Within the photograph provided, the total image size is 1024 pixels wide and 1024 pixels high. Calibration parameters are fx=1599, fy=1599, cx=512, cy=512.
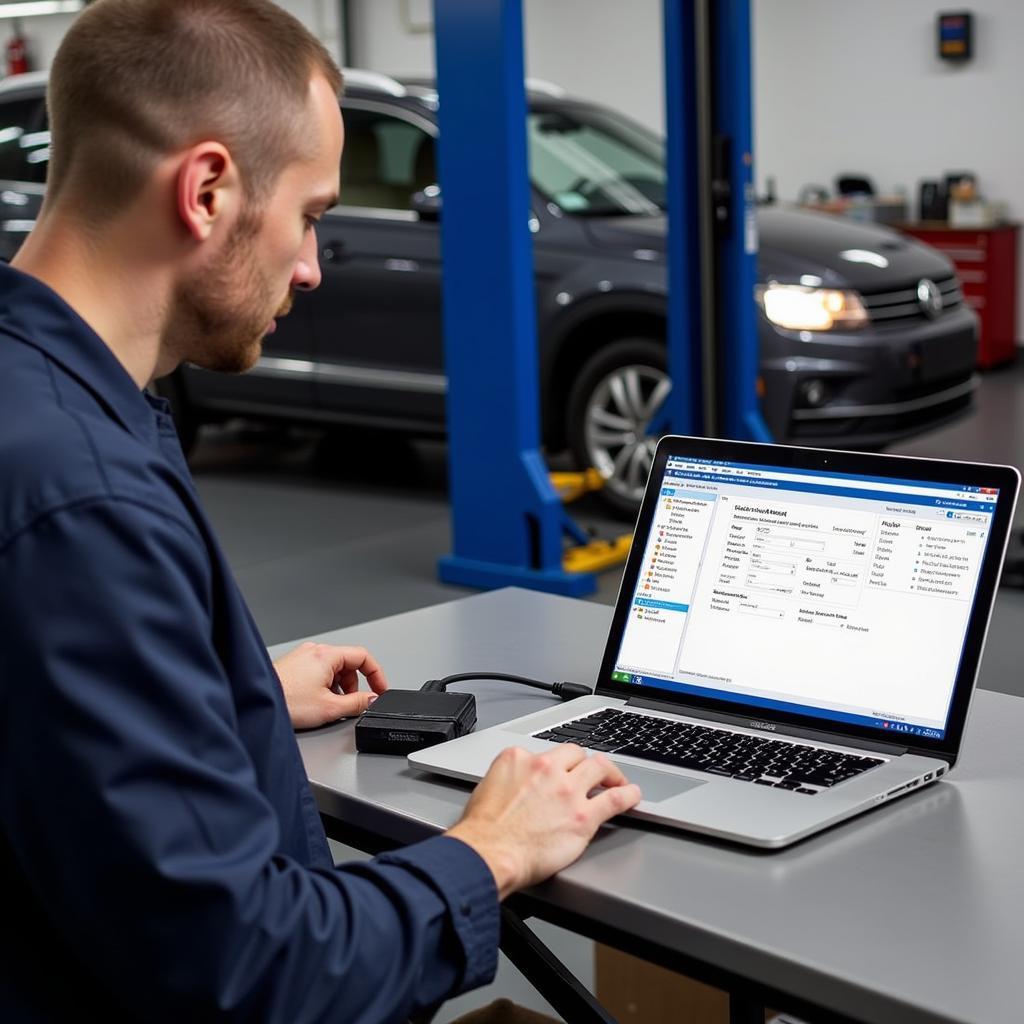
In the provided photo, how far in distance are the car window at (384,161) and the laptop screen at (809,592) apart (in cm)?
484

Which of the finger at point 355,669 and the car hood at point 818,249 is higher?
the car hood at point 818,249

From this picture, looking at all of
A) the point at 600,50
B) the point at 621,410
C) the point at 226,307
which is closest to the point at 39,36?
the point at 600,50

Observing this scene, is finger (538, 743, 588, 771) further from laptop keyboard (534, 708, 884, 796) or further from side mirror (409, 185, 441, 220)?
side mirror (409, 185, 441, 220)

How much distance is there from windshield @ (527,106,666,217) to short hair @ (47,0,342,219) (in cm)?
502

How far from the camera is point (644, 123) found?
12164 mm

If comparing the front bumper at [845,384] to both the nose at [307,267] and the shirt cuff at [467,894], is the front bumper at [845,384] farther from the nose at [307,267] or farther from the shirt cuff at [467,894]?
the shirt cuff at [467,894]

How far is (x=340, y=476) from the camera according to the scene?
741 centimetres

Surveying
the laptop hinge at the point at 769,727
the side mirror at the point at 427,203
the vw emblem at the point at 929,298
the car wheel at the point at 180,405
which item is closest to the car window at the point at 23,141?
the car wheel at the point at 180,405

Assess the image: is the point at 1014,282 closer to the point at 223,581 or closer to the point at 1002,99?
the point at 1002,99

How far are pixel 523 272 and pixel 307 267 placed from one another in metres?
3.82

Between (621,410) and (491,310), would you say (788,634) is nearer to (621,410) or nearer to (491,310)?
(491,310)

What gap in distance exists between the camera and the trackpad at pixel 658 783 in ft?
4.86

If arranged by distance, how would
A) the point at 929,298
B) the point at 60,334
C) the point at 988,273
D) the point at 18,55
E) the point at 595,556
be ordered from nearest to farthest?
1. the point at 60,334
2. the point at 595,556
3. the point at 929,298
4. the point at 988,273
5. the point at 18,55

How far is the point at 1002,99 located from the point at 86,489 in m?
10.6
